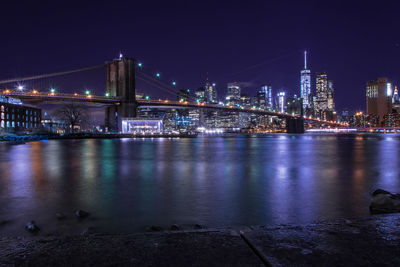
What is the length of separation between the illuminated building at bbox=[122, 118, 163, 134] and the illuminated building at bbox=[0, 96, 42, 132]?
23923 millimetres

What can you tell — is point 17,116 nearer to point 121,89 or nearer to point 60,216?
point 121,89

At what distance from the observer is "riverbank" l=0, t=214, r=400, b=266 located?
2.61 meters

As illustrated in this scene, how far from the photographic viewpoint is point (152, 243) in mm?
2998

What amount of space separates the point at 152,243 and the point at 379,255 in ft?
7.06

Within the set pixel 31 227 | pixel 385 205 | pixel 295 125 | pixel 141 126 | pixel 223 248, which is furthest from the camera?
pixel 295 125

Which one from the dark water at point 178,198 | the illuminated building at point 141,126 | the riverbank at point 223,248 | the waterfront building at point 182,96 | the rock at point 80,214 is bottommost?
the dark water at point 178,198

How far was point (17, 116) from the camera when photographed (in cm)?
7675

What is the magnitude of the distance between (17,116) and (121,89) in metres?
30.5

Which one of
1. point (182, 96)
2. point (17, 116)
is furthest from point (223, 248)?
point (182, 96)

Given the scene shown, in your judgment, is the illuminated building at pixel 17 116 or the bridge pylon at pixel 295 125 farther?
the bridge pylon at pixel 295 125

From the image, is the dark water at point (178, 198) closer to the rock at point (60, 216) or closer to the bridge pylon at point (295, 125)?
the rock at point (60, 216)

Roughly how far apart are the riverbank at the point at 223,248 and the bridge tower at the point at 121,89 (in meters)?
67.1

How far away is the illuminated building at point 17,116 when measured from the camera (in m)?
68.7

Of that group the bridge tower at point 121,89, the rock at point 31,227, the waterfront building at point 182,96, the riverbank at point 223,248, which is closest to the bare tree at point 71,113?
the bridge tower at point 121,89
